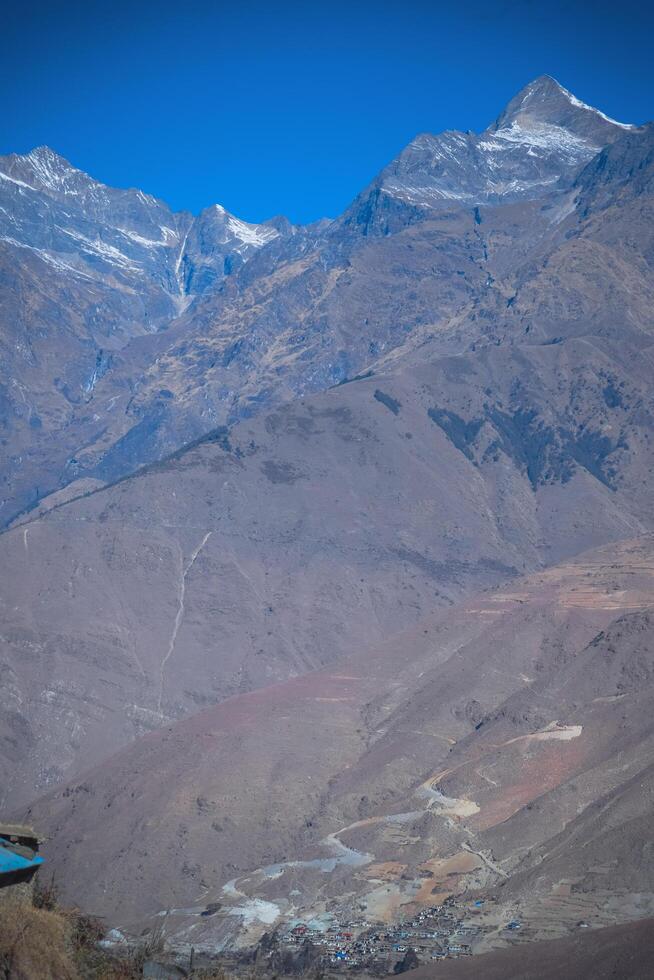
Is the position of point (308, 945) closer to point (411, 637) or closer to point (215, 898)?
point (215, 898)

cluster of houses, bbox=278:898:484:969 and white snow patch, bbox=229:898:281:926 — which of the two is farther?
white snow patch, bbox=229:898:281:926

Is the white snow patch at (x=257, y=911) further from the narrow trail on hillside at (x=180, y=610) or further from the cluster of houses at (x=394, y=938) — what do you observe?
the narrow trail on hillside at (x=180, y=610)

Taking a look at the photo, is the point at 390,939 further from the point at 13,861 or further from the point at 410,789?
the point at 13,861


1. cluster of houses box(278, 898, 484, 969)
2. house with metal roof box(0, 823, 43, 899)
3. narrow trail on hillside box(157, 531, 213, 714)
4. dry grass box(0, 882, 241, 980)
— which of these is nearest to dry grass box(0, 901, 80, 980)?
dry grass box(0, 882, 241, 980)

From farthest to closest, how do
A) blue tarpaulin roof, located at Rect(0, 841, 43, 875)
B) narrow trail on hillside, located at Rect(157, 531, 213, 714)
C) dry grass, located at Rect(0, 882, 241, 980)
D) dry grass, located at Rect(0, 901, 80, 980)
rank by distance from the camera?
1. narrow trail on hillside, located at Rect(157, 531, 213, 714)
2. blue tarpaulin roof, located at Rect(0, 841, 43, 875)
3. dry grass, located at Rect(0, 882, 241, 980)
4. dry grass, located at Rect(0, 901, 80, 980)

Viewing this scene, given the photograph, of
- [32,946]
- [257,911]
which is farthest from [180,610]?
[32,946]

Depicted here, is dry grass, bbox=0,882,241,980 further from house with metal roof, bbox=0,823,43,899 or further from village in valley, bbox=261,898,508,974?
village in valley, bbox=261,898,508,974

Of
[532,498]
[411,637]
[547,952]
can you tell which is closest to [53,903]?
[547,952]

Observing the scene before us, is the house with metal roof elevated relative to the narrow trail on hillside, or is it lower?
lower
